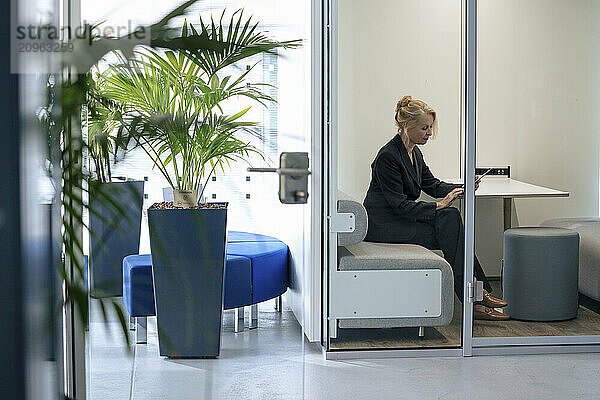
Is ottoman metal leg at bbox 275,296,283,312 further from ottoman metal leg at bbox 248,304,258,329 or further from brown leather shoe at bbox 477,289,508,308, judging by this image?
brown leather shoe at bbox 477,289,508,308

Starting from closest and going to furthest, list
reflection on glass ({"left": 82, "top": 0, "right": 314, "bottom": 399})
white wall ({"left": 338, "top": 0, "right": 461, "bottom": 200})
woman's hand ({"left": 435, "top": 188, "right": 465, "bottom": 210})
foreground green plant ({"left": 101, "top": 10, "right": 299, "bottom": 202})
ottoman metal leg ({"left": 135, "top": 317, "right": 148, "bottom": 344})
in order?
foreground green plant ({"left": 101, "top": 10, "right": 299, "bottom": 202}) < reflection on glass ({"left": 82, "top": 0, "right": 314, "bottom": 399}) < ottoman metal leg ({"left": 135, "top": 317, "right": 148, "bottom": 344}) < white wall ({"left": 338, "top": 0, "right": 461, "bottom": 200}) < woman's hand ({"left": 435, "top": 188, "right": 465, "bottom": 210})

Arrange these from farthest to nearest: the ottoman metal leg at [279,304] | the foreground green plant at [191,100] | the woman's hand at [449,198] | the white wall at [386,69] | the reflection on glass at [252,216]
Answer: the woman's hand at [449,198], the white wall at [386,69], the ottoman metal leg at [279,304], the reflection on glass at [252,216], the foreground green plant at [191,100]

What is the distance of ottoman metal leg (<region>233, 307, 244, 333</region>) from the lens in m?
3.25

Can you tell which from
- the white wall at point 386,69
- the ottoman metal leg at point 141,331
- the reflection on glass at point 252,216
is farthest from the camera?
the white wall at point 386,69

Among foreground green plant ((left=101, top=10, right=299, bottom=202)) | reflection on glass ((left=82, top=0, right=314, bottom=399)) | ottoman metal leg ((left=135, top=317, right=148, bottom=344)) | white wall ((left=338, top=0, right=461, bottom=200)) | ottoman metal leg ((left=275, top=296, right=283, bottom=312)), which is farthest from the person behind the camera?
white wall ((left=338, top=0, right=461, bottom=200))

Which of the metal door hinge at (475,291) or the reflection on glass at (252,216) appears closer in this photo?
the reflection on glass at (252,216)

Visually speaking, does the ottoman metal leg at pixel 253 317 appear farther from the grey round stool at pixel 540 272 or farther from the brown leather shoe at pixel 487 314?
the grey round stool at pixel 540 272

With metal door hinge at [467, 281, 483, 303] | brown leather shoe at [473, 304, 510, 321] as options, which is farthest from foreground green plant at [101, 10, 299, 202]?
brown leather shoe at [473, 304, 510, 321]

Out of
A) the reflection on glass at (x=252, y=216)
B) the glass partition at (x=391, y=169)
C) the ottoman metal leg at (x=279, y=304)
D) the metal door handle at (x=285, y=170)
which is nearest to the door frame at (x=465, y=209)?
the glass partition at (x=391, y=169)

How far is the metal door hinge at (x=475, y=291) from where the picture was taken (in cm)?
437

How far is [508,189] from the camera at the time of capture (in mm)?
4336

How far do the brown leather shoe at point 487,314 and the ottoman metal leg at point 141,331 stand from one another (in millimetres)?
1928

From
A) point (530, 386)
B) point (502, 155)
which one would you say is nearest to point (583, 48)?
point (502, 155)

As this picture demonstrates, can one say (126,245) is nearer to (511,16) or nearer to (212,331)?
(212,331)
